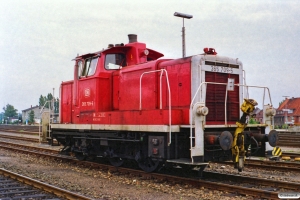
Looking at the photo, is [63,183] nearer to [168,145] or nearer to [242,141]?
[168,145]

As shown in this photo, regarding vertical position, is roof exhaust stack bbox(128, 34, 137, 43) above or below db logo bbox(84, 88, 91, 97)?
above

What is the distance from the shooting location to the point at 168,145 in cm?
788

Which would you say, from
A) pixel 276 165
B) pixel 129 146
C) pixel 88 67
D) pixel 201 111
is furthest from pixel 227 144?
pixel 88 67

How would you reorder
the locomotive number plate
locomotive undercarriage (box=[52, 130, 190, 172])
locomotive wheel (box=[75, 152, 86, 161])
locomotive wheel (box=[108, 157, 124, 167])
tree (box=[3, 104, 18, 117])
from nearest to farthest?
locomotive undercarriage (box=[52, 130, 190, 172]) → the locomotive number plate → locomotive wheel (box=[108, 157, 124, 167]) → locomotive wheel (box=[75, 152, 86, 161]) → tree (box=[3, 104, 18, 117])

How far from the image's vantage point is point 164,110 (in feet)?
27.0

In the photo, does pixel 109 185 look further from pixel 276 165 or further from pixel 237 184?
pixel 276 165

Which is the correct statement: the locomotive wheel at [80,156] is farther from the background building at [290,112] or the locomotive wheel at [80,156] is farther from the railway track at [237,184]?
the background building at [290,112]

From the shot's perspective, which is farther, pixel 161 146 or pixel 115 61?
pixel 115 61

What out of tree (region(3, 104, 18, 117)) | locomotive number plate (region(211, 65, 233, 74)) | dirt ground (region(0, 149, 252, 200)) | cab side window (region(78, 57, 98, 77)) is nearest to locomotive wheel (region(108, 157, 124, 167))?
dirt ground (region(0, 149, 252, 200))

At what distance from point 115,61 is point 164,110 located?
3.38 m

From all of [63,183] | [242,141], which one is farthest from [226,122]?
[63,183]

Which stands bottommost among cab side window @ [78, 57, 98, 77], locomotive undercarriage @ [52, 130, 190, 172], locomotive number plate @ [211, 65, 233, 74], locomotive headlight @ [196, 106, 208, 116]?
locomotive undercarriage @ [52, 130, 190, 172]

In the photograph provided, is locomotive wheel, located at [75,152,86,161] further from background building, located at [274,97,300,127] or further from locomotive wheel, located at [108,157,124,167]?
background building, located at [274,97,300,127]

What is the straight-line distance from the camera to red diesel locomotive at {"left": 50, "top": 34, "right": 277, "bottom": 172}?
805cm
